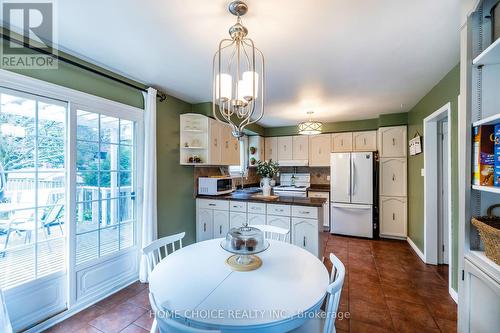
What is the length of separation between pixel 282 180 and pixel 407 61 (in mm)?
3885


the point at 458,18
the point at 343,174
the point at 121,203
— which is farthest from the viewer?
the point at 343,174

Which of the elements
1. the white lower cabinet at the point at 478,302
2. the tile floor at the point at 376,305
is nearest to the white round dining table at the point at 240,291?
the white lower cabinet at the point at 478,302

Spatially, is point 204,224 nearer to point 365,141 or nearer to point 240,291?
point 240,291

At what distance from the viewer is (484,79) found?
46.4 inches

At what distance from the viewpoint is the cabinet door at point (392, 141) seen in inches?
159

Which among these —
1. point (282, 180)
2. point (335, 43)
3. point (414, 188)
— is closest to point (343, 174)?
point (414, 188)

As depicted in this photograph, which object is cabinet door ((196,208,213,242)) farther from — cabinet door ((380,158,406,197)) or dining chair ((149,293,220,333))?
cabinet door ((380,158,406,197))

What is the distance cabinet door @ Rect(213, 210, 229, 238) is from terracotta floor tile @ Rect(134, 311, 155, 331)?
1.40 meters

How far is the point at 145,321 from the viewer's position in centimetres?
194

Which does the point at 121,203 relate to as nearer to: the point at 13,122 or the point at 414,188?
the point at 13,122

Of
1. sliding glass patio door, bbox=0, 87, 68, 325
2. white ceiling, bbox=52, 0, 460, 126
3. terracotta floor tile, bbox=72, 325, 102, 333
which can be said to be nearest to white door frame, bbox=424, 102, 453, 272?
white ceiling, bbox=52, 0, 460, 126

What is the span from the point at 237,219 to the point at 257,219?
307 mm

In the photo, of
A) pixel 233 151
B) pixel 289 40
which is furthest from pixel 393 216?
pixel 289 40

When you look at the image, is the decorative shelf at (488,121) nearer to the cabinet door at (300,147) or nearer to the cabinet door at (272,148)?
the cabinet door at (300,147)
